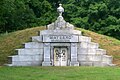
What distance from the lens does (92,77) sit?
1917 cm

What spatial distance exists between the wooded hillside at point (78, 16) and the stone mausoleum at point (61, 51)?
1323 centimetres

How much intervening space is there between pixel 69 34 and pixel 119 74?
7.64m

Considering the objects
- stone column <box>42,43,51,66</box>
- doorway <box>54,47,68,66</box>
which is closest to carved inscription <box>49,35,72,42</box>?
stone column <box>42,43,51,66</box>

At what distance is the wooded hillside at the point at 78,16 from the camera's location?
140ft

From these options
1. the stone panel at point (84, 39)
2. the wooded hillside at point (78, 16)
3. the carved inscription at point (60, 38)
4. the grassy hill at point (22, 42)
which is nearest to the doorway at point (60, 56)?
the carved inscription at point (60, 38)

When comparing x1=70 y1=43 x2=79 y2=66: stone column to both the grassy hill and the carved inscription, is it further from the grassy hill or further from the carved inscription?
the grassy hill

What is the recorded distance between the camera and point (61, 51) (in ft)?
91.2

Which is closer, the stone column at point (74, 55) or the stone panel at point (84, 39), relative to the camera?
the stone column at point (74, 55)

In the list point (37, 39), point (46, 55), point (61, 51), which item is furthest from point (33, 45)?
point (61, 51)

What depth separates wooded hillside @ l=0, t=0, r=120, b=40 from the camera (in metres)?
42.5

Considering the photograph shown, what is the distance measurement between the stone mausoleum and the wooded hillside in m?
13.2

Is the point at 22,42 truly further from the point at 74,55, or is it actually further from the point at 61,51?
the point at 74,55

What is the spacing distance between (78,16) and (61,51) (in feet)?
54.5

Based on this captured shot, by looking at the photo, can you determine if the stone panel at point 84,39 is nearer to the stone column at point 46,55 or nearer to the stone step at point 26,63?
the stone column at point 46,55
